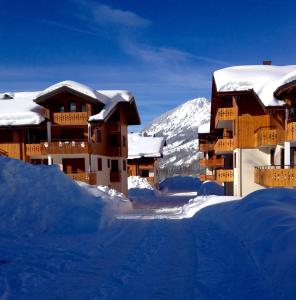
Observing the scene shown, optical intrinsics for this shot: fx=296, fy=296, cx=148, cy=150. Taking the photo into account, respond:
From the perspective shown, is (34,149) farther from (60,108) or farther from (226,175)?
(226,175)

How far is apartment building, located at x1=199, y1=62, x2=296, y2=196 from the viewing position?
19.1m

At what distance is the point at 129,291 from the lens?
512 cm

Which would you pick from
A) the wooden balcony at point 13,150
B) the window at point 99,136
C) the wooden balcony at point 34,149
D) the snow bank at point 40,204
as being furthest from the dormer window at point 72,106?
the snow bank at point 40,204

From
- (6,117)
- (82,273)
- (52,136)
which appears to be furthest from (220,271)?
(6,117)

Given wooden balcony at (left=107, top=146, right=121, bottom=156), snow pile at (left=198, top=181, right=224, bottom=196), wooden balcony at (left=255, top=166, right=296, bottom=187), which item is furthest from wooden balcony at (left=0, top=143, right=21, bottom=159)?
snow pile at (left=198, top=181, right=224, bottom=196)

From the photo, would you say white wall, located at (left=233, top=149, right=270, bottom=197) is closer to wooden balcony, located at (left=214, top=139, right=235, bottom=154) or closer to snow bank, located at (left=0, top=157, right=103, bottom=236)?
wooden balcony, located at (left=214, top=139, right=235, bottom=154)

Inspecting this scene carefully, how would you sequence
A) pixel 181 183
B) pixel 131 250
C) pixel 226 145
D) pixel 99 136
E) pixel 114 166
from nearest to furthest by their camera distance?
pixel 131 250
pixel 226 145
pixel 99 136
pixel 114 166
pixel 181 183

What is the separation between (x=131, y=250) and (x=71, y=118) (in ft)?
65.7

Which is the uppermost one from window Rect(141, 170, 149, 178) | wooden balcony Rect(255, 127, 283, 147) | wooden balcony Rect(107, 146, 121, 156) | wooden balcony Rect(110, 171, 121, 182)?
wooden balcony Rect(255, 127, 283, 147)

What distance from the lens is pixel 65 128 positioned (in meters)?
27.0

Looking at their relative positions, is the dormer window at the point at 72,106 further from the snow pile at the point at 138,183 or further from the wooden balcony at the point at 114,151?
the snow pile at the point at 138,183

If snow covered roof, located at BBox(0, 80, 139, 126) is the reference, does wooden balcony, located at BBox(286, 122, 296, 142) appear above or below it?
below

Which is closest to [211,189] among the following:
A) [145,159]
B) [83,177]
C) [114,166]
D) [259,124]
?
[145,159]

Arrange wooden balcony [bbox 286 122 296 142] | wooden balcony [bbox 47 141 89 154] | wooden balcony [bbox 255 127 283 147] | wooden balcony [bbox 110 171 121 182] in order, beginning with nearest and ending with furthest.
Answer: wooden balcony [bbox 286 122 296 142] < wooden balcony [bbox 255 127 283 147] < wooden balcony [bbox 47 141 89 154] < wooden balcony [bbox 110 171 121 182]
